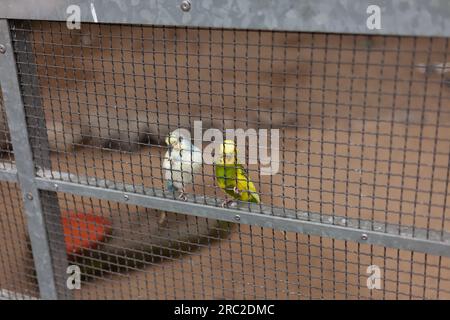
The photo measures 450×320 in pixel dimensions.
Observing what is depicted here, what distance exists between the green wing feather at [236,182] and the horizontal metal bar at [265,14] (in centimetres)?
42

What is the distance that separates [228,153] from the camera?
57.1 inches

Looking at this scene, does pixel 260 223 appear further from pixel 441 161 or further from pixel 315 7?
pixel 441 161

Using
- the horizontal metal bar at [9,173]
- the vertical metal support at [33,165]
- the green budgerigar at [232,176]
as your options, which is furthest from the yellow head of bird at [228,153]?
the horizontal metal bar at [9,173]

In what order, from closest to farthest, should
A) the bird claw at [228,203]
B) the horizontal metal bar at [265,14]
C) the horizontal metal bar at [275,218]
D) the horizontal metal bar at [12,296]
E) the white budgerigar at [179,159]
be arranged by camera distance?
1. the horizontal metal bar at [265,14]
2. the horizontal metal bar at [275,218]
3. the bird claw at [228,203]
4. the white budgerigar at [179,159]
5. the horizontal metal bar at [12,296]

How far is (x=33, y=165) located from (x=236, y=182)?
59cm

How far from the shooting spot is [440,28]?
100 centimetres

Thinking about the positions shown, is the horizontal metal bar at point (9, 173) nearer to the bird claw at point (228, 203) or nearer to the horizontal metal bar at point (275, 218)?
the horizontal metal bar at point (275, 218)

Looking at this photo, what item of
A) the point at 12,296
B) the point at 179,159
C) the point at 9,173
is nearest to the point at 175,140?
the point at 179,159

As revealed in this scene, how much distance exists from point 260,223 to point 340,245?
4.30 ft

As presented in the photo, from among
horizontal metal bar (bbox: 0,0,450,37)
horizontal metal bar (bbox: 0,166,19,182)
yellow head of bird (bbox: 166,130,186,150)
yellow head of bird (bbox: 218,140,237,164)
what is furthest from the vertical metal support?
yellow head of bird (bbox: 218,140,237,164)

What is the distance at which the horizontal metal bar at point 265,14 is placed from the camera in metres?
1.01

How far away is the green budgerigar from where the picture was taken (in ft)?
4.70

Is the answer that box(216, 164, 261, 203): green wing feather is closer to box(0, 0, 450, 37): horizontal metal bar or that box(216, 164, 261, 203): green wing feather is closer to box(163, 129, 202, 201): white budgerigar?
box(163, 129, 202, 201): white budgerigar

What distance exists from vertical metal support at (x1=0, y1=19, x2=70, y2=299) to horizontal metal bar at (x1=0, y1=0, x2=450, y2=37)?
129mm
